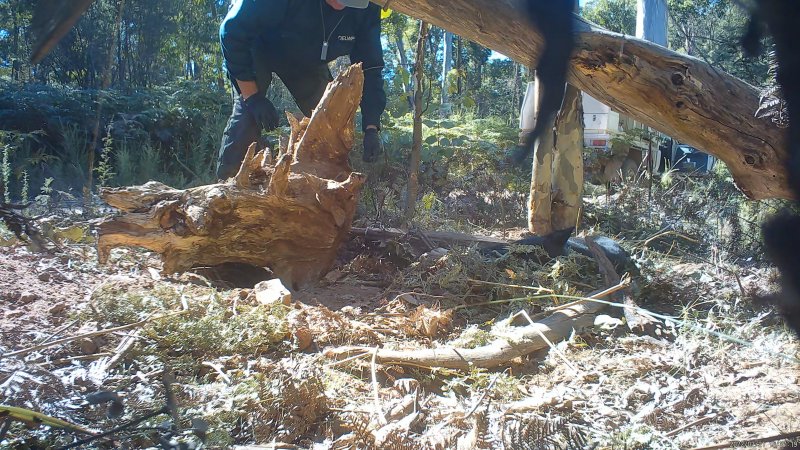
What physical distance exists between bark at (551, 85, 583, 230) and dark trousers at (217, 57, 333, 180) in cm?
196

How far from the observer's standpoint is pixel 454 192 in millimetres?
6707

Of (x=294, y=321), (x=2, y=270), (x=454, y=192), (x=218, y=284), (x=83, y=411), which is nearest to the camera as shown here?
(x=83, y=411)

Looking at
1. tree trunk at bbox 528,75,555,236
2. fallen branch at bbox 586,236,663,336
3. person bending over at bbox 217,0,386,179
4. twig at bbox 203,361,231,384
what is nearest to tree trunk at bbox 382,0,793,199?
fallen branch at bbox 586,236,663,336

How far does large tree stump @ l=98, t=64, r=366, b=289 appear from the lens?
325 centimetres

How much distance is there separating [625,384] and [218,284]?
2313 mm

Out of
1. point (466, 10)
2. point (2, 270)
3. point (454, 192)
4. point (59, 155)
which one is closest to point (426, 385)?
point (466, 10)

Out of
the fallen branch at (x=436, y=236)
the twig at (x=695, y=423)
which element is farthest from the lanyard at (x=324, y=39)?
the twig at (x=695, y=423)

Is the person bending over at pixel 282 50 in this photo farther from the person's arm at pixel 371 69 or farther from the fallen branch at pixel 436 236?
the fallen branch at pixel 436 236

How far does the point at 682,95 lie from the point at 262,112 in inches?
121

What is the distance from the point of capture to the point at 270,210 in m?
3.59

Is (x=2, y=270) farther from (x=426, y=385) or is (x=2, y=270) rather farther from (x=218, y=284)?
(x=426, y=385)

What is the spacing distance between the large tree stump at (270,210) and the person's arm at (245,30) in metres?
0.77

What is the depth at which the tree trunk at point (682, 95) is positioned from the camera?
2043 mm

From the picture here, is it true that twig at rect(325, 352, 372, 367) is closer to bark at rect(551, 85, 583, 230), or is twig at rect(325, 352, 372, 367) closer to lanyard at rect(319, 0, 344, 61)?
bark at rect(551, 85, 583, 230)
